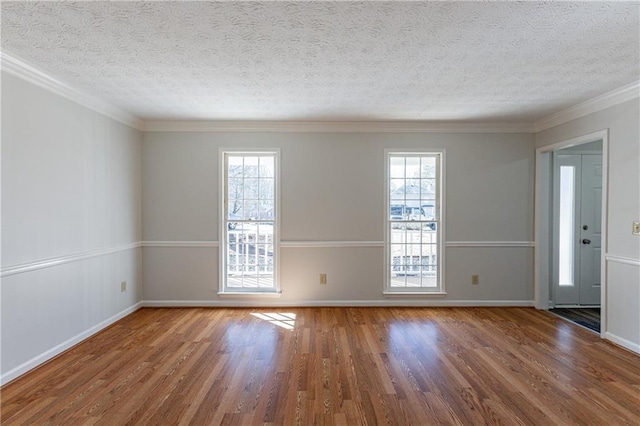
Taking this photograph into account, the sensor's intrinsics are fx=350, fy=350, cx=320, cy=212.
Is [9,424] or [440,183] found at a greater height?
[440,183]

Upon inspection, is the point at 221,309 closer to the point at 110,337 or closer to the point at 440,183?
the point at 110,337

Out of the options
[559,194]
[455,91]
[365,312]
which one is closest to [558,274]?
[559,194]

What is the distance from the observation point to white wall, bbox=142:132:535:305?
464cm

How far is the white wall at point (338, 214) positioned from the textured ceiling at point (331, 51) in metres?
0.87

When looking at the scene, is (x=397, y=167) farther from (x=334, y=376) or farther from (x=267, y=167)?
(x=334, y=376)

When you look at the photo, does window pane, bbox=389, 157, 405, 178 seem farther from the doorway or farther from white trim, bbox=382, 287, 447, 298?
the doorway

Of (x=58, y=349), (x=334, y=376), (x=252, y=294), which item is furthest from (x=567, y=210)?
(x=58, y=349)

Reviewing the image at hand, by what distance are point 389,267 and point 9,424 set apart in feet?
12.8

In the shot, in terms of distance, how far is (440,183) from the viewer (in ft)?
15.6

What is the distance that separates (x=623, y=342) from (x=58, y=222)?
5.40 meters

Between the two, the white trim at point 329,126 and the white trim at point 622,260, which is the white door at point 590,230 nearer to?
the white trim at point 329,126

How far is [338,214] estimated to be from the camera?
15.4ft

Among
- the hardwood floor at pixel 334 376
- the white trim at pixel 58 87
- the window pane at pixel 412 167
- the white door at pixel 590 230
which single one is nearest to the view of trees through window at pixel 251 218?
the hardwood floor at pixel 334 376

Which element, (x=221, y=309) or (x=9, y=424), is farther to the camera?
(x=221, y=309)
